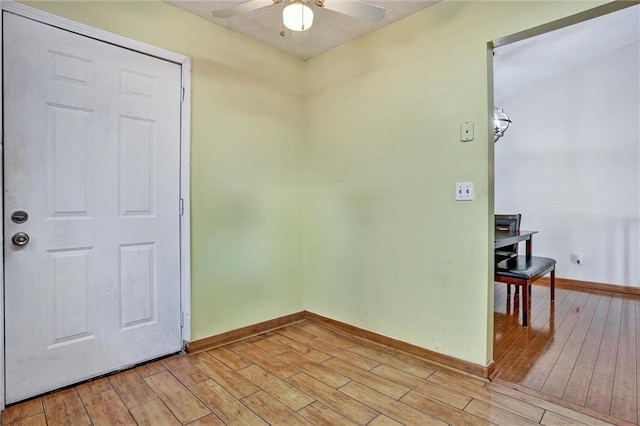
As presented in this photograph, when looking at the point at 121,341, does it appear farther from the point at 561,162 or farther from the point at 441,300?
the point at 561,162

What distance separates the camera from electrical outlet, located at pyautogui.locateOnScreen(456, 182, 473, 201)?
2.08 metres

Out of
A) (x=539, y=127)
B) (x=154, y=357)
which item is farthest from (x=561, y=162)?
(x=154, y=357)

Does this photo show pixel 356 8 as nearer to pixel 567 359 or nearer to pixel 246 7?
pixel 246 7

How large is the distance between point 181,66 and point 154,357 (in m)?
1.99

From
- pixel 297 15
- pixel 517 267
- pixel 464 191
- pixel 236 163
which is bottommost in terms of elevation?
pixel 517 267

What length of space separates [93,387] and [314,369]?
4.20 ft

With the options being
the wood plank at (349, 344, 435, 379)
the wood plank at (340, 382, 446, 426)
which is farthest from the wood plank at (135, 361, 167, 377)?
the wood plank at (349, 344, 435, 379)

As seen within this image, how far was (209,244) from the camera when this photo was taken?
8.07 ft

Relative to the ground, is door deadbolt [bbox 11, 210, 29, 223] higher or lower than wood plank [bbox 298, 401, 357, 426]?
higher

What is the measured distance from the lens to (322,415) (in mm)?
1676

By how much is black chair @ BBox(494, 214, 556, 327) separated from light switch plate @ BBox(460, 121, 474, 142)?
1.53 metres

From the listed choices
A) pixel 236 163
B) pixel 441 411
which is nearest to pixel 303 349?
pixel 441 411

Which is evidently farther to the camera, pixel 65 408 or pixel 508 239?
pixel 508 239

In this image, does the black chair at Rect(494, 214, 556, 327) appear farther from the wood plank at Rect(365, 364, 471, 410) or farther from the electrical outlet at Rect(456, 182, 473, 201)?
the wood plank at Rect(365, 364, 471, 410)
